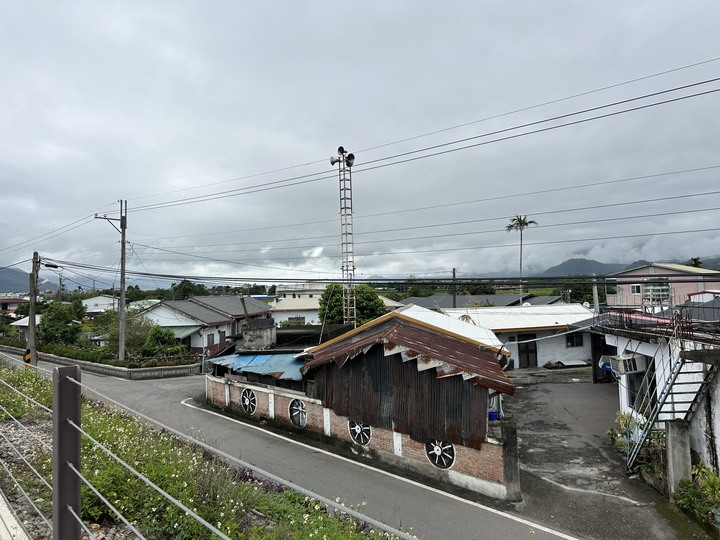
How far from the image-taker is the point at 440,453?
1159 centimetres

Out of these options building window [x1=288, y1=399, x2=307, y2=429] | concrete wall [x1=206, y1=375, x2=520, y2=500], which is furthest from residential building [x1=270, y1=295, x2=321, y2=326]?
building window [x1=288, y1=399, x2=307, y2=429]

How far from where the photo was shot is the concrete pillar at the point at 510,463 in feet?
34.1

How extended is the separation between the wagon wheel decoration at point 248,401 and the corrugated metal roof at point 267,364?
0.89 m

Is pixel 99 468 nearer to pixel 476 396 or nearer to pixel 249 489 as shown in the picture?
pixel 249 489

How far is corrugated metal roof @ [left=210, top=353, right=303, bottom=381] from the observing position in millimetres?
16672

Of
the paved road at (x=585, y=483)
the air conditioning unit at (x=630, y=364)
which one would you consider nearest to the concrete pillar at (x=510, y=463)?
the paved road at (x=585, y=483)

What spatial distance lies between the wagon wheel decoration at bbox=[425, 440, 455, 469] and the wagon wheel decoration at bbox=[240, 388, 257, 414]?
8438 millimetres

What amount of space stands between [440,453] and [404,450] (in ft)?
4.13

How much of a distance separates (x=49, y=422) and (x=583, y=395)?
2151 cm

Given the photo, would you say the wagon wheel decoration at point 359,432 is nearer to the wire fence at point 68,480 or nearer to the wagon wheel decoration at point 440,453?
the wagon wheel decoration at point 440,453

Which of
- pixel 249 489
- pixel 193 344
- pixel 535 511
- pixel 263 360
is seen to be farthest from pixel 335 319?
pixel 249 489

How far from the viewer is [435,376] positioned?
1179cm

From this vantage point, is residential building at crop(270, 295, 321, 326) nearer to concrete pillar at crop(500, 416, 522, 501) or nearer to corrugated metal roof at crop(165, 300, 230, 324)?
corrugated metal roof at crop(165, 300, 230, 324)

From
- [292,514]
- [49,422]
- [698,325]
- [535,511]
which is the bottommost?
[535,511]
